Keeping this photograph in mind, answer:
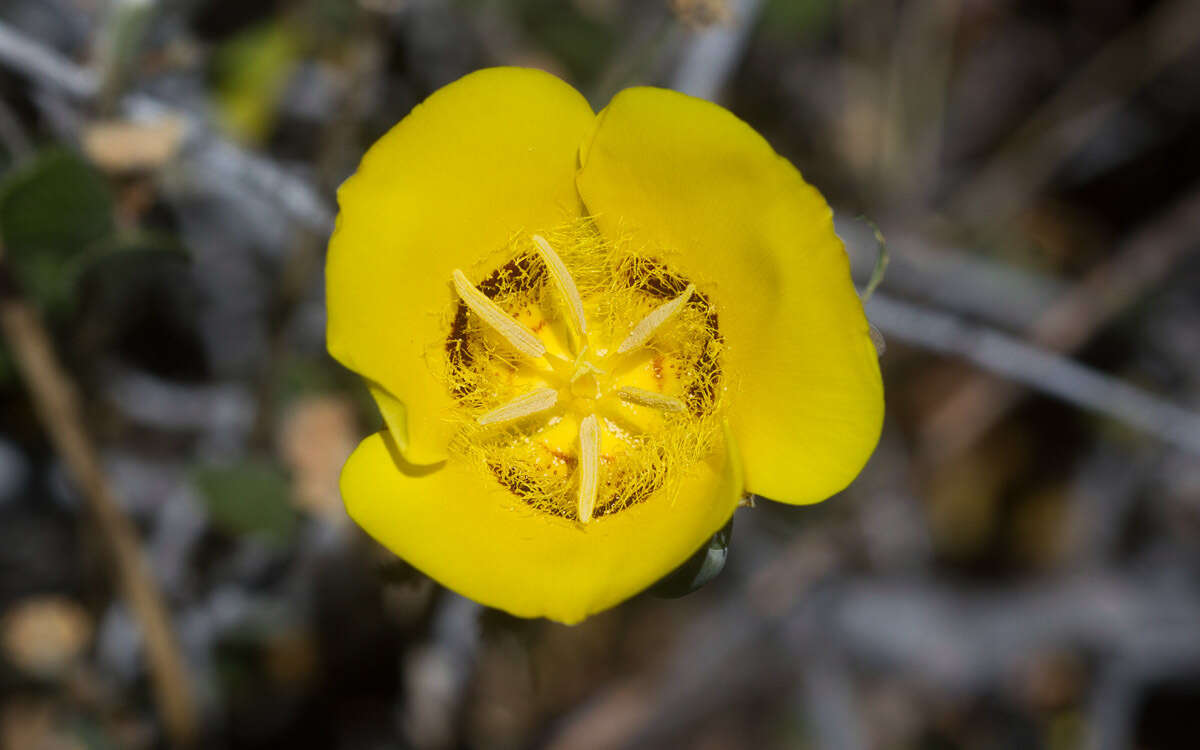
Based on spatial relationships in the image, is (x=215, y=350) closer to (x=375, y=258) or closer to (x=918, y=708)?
(x=375, y=258)

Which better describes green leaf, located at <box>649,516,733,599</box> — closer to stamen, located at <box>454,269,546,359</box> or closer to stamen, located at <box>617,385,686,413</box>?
stamen, located at <box>617,385,686,413</box>

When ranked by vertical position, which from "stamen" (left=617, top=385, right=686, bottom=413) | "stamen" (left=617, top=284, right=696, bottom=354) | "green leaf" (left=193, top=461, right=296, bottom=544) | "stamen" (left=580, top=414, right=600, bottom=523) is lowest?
"green leaf" (left=193, top=461, right=296, bottom=544)

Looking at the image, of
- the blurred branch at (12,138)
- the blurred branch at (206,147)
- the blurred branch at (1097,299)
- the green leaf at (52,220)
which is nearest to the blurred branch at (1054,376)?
the blurred branch at (1097,299)

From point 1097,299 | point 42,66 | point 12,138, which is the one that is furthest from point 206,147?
point 1097,299

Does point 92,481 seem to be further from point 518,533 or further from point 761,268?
point 761,268

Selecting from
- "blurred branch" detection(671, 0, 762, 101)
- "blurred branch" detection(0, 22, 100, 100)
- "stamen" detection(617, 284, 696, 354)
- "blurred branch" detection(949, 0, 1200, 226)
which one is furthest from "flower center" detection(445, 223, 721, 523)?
"blurred branch" detection(949, 0, 1200, 226)
